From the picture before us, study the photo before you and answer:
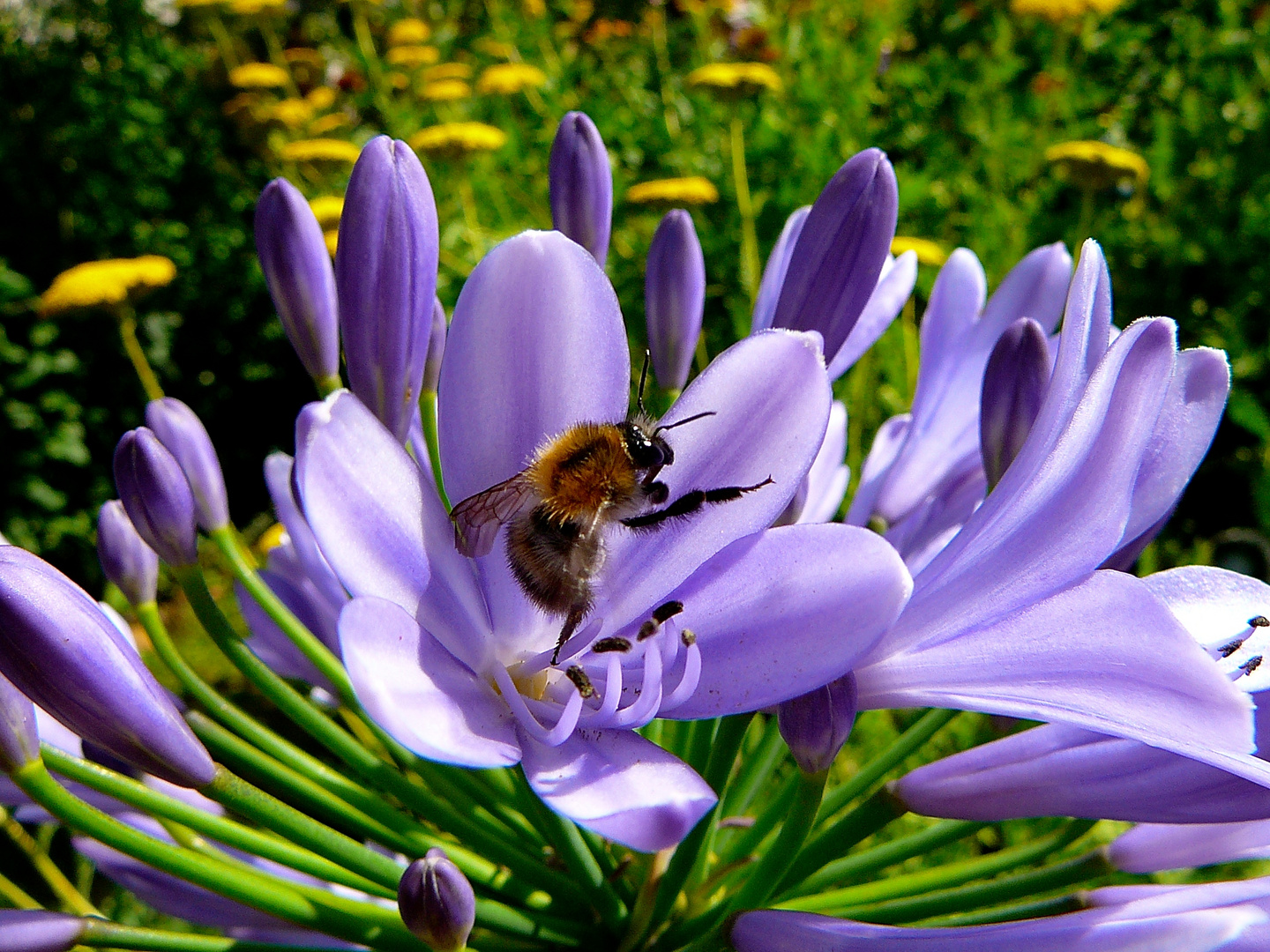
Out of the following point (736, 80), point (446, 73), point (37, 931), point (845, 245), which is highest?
point (446, 73)

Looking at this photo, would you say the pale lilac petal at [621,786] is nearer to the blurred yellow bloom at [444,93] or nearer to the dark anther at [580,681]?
the dark anther at [580,681]

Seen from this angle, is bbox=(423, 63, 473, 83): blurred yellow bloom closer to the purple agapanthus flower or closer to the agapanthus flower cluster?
the agapanthus flower cluster

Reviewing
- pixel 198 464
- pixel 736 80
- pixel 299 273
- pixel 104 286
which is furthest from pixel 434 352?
pixel 104 286

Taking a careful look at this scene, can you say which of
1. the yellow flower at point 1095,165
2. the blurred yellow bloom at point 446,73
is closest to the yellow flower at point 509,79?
the blurred yellow bloom at point 446,73

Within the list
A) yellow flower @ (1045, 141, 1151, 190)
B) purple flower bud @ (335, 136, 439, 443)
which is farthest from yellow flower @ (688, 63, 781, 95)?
purple flower bud @ (335, 136, 439, 443)

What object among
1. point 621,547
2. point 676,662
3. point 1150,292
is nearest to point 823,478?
point 621,547

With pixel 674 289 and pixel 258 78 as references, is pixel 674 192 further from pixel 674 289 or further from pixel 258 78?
pixel 258 78
